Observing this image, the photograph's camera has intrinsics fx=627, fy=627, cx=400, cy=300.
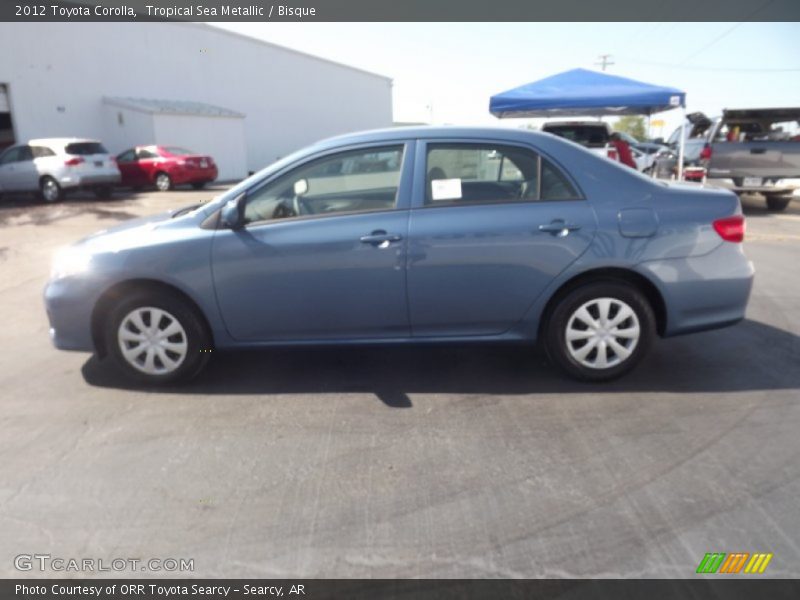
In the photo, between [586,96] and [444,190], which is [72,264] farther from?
[586,96]

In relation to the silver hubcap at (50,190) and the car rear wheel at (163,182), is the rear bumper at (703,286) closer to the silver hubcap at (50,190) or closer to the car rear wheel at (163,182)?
the silver hubcap at (50,190)

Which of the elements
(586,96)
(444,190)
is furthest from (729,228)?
Result: (586,96)

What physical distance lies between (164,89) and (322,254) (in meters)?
24.1

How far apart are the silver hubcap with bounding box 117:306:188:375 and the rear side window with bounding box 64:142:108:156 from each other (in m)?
14.8

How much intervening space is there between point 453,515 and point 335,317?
5.42 ft

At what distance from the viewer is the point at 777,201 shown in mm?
12648

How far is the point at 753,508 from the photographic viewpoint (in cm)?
274

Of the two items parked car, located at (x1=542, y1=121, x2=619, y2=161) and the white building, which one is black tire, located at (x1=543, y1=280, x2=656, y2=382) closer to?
parked car, located at (x1=542, y1=121, x2=619, y2=161)

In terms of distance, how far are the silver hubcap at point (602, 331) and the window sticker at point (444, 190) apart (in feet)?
3.53

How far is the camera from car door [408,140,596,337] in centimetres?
389

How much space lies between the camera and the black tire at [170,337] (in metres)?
4.02
